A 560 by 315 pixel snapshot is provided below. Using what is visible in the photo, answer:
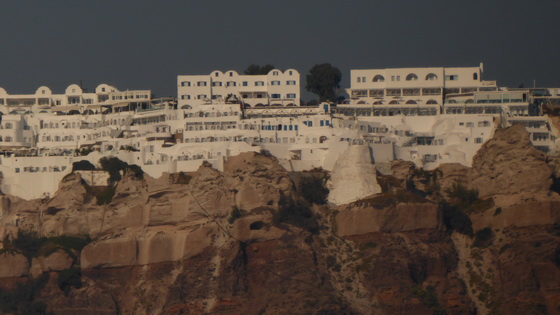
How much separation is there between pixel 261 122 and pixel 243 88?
29.2ft

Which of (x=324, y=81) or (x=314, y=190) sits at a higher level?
(x=324, y=81)

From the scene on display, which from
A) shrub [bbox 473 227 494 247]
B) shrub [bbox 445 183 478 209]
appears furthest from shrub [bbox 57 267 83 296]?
shrub [bbox 473 227 494 247]

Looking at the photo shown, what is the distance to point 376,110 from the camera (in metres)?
121

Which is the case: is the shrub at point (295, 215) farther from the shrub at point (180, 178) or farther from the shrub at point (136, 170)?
the shrub at point (136, 170)

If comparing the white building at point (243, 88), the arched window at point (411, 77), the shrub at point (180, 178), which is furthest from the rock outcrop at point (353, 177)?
the arched window at point (411, 77)

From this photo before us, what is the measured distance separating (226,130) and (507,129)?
18050mm

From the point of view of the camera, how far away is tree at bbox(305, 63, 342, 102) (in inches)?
5069

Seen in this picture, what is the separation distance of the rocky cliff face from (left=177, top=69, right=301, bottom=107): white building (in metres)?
14.4

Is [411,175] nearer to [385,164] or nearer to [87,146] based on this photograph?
[385,164]

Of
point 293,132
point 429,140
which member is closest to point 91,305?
point 293,132

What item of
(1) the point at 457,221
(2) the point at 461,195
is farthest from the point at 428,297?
(2) the point at 461,195

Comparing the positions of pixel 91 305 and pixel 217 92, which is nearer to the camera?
pixel 91 305

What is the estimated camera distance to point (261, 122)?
11631 centimetres

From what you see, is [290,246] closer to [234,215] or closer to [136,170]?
[234,215]
